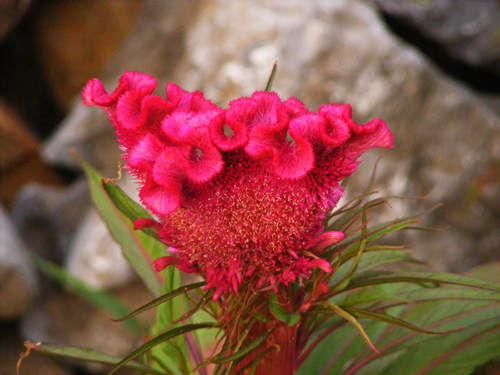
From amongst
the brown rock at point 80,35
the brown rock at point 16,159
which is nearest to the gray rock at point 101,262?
the brown rock at point 16,159

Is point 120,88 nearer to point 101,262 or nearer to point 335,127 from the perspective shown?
point 335,127

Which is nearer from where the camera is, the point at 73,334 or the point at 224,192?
the point at 224,192

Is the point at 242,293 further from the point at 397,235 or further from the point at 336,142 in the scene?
the point at 397,235

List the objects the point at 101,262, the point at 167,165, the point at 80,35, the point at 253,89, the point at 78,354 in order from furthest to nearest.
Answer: the point at 80,35 < the point at 101,262 < the point at 253,89 < the point at 78,354 < the point at 167,165

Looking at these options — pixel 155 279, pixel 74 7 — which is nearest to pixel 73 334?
pixel 74 7

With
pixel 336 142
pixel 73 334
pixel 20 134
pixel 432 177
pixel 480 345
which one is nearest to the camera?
pixel 336 142

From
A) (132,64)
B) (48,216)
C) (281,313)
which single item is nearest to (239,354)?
(281,313)

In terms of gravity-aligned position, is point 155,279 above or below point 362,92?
above
